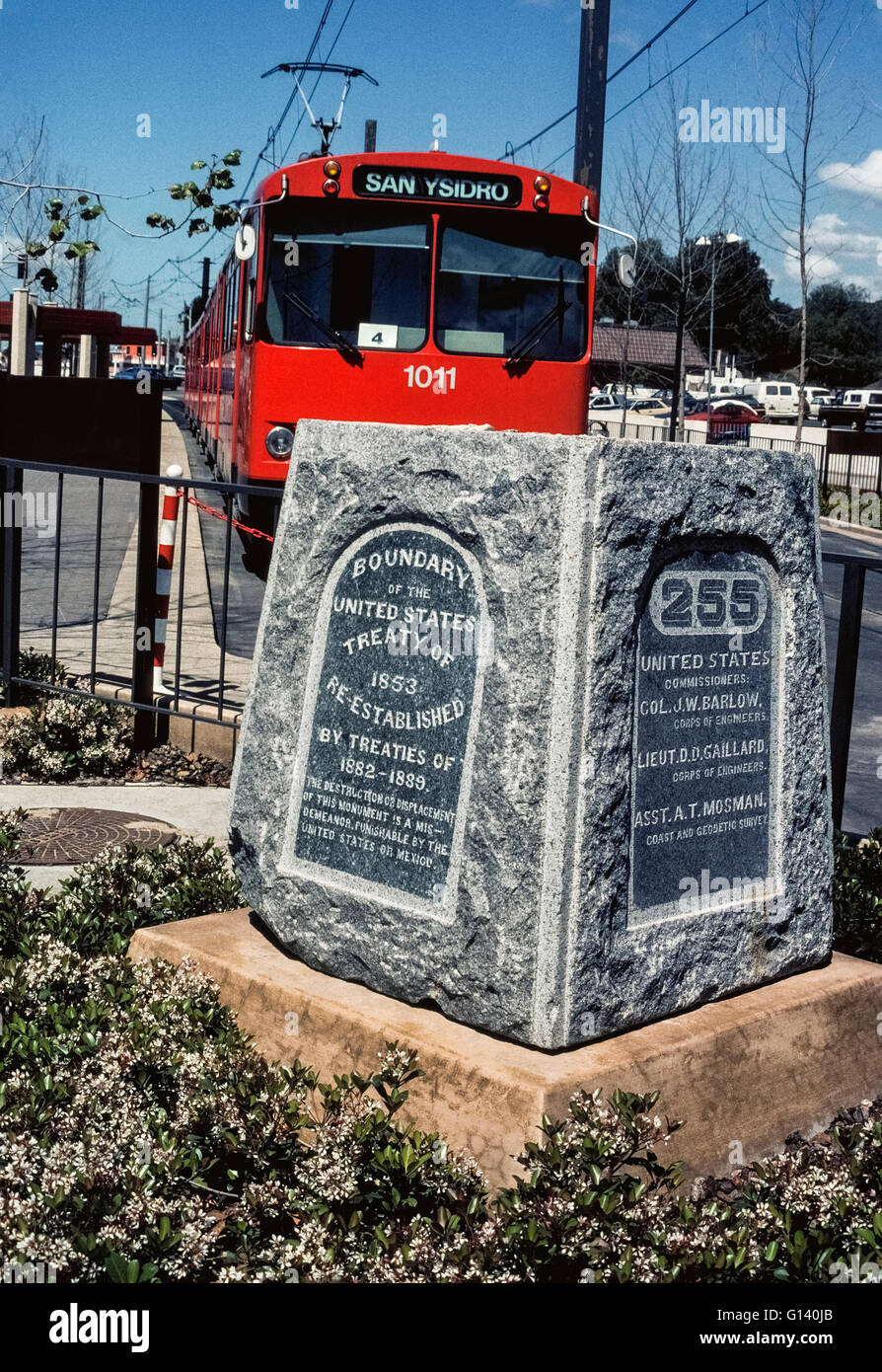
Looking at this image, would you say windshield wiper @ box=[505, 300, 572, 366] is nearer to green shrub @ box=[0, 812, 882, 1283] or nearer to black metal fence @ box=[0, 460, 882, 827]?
black metal fence @ box=[0, 460, 882, 827]

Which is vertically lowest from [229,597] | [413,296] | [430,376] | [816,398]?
[229,597]

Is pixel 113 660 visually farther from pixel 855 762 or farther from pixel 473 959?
pixel 473 959

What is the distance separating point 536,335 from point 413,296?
3.40 ft

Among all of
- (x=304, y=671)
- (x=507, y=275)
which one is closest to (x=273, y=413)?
(x=507, y=275)

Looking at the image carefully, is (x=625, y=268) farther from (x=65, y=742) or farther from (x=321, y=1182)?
(x=321, y=1182)

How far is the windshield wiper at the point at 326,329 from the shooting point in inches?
450

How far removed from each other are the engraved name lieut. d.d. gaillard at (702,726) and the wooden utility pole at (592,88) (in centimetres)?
1177

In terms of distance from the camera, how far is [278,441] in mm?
11805

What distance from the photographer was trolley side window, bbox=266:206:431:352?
1111 cm

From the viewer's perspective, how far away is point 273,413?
11703 millimetres

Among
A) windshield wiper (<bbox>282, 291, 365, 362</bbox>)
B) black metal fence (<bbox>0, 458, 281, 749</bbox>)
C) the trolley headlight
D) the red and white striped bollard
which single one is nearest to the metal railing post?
black metal fence (<bbox>0, 458, 281, 749</bbox>)

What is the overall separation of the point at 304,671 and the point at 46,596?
8370 mm

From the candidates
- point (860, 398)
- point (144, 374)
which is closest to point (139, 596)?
point (144, 374)
